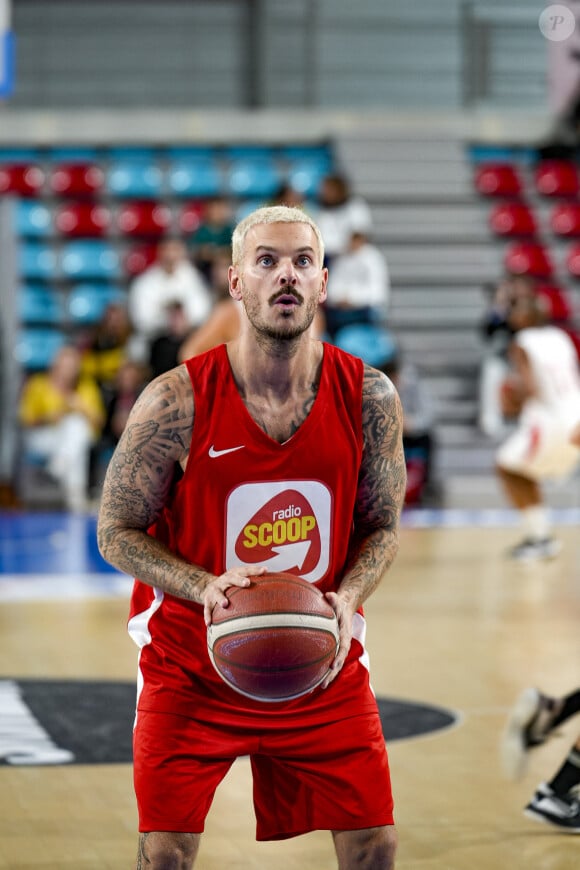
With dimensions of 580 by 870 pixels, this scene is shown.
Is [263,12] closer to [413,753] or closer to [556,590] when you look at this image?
[556,590]

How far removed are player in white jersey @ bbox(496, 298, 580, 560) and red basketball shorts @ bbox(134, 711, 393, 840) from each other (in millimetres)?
6462

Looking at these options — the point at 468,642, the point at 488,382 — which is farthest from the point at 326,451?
the point at 488,382

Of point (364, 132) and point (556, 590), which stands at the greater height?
point (364, 132)

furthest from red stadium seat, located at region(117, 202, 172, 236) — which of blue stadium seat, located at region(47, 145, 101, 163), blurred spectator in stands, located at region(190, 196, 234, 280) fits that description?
blurred spectator in stands, located at region(190, 196, 234, 280)

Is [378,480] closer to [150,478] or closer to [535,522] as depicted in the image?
[150,478]

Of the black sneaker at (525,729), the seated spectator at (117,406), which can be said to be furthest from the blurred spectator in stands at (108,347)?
the black sneaker at (525,729)

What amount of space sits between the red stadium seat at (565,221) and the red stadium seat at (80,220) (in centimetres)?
484

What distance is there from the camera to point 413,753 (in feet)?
15.6

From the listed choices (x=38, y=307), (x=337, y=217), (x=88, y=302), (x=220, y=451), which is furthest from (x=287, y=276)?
(x=38, y=307)

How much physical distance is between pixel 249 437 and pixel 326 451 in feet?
0.50

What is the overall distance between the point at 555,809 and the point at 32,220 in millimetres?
11872

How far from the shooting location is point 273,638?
263 centimetres

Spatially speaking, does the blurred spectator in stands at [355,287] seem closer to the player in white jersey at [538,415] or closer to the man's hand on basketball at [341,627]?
the player in white jersey at [538,415]

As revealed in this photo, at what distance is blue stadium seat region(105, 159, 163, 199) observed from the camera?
15375 millimetres
